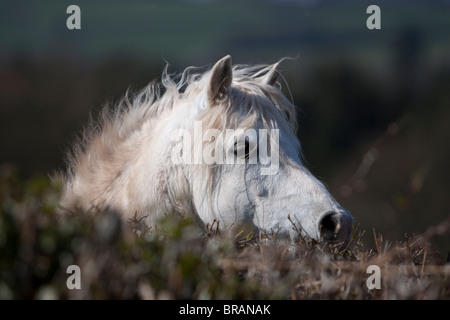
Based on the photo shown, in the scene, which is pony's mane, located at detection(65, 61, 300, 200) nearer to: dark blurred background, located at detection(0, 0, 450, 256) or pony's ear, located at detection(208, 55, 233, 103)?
pony's ear, located at detection(208, 55, 233, 103)

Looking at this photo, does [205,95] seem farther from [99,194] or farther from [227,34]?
[227,34]

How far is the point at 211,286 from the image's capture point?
1.90 m

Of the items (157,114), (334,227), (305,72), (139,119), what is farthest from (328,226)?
(305,72)

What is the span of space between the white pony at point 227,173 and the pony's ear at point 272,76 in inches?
10.0

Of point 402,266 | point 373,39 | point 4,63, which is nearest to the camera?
point 402,266

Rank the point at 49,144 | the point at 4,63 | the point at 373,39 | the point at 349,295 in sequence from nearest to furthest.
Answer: the point at 349,295
the point at 49,144
the point at 4,63
the point at 373,39

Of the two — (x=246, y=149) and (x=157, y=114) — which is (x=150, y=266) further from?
(x=157, y=114)

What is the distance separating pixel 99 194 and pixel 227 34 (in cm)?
4445

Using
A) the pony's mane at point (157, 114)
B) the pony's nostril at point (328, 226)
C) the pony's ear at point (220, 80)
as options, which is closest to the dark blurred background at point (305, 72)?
the pony's mane at point (157, 114)

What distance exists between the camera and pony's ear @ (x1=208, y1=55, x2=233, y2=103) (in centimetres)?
316

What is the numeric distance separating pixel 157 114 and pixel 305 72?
29352 mm

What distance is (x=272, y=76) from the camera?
370 centimetres

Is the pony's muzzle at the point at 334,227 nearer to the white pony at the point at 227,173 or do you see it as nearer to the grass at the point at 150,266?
the white pony at the point at 227,173

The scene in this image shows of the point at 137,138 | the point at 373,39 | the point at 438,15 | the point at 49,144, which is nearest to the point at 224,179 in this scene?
the point at 137,138
